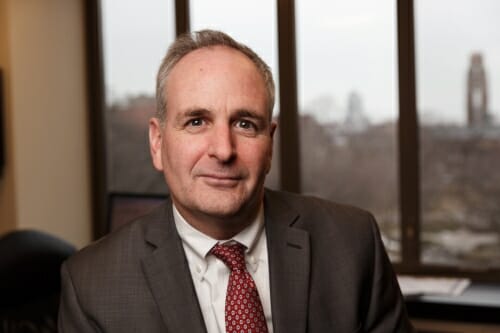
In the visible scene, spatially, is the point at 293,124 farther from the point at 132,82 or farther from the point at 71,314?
the point at 71,314

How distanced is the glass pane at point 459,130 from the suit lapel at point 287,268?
193cm

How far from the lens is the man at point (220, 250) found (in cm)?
141

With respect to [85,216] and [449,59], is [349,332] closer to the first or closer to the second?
[449,59]

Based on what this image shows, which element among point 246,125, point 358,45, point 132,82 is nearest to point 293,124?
point 358,45

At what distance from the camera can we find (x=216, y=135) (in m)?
1.40

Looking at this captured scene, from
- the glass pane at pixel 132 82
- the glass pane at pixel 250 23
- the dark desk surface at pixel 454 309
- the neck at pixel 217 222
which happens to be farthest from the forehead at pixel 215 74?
the glass pane at pixel 132 82

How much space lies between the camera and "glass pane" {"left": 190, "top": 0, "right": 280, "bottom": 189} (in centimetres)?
379

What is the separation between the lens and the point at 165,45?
4.09 metres

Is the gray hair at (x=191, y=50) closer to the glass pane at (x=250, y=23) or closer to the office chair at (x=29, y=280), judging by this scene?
the office chair at (x=29, y=280)

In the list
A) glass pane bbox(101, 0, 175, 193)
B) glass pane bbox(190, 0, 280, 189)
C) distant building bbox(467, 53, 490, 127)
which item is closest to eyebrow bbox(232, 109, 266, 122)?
distant building bbox(467, 53, 490, 127)

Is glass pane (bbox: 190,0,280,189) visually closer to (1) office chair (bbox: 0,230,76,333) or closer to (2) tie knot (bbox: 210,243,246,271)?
(1) office chair (bbox: 0,230,76,333)

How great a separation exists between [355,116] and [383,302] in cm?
211

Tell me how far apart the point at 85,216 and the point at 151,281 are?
2.98 meters

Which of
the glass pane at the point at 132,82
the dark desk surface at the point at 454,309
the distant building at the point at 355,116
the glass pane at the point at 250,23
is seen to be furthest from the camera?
the glass pane at the point at 132,82
